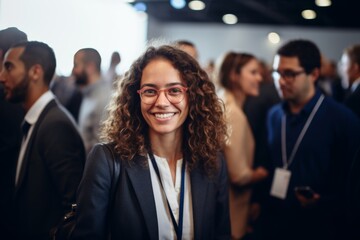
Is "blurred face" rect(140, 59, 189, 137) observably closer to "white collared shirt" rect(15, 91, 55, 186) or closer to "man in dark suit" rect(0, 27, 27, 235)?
"white collared shirt" rect(15, 91, 55, 186)

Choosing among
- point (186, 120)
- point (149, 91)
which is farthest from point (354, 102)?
point (149, 91)

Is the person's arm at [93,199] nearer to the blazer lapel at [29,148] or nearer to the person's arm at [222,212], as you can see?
the blazer lapel at [29,148]

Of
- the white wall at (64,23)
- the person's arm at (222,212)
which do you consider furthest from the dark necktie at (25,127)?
the person's arm at (222,212)

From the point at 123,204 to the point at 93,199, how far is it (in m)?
0.12

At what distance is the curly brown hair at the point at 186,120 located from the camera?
1.62 meters

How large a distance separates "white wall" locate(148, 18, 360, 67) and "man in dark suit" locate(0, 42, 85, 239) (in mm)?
10115

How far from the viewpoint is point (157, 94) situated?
1575mm

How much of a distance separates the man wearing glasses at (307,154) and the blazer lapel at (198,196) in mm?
871

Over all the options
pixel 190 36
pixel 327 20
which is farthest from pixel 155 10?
pixel 327 20

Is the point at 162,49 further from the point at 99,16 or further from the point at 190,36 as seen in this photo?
the point at 190,36

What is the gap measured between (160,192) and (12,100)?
0.74 meters

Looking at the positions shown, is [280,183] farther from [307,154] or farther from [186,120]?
[186,120]

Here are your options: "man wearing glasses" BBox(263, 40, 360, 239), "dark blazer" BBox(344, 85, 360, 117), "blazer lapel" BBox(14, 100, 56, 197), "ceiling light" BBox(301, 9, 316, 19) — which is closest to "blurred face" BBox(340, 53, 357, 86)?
"dark blazer" BBox(344, 85, 360, 117)

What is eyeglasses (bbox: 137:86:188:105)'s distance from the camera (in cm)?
158
